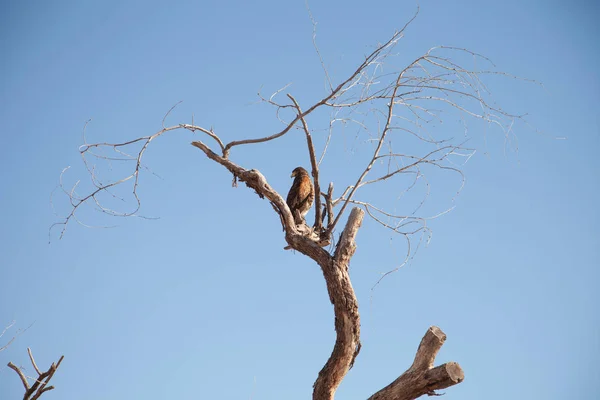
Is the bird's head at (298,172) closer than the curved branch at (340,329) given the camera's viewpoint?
No

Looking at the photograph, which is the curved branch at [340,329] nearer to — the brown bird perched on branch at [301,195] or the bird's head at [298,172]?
the brown bird perched on branch at [301,195]

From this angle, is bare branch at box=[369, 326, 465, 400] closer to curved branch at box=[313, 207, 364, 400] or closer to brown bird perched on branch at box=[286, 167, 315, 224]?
curved branch at box=[313, 207, 364, 400]

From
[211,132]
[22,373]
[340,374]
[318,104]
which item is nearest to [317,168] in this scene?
[318,104]

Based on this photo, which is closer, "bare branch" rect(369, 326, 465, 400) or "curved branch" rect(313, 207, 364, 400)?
"bare branch" rect(369, 326, 465, 400)


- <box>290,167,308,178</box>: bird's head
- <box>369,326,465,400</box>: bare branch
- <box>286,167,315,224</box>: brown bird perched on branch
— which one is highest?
<box>290,167,308,178</box>: bird's head

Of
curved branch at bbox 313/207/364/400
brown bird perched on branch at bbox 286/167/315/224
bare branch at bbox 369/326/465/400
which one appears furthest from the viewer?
brown bird perched on branch at bbox 286/167/315/224

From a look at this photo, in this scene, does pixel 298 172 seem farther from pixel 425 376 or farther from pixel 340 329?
pixel 425 376

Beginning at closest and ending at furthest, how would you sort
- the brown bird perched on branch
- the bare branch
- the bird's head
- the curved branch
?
the bare branch
the curved branch
the brown bird perched on branch
the bird's head

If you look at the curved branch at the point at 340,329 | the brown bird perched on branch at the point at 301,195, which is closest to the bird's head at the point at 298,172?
the brown bird perched on branch at the point at 301,195

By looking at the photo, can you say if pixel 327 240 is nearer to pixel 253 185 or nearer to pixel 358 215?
pixel 358 215

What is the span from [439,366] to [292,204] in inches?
88.5

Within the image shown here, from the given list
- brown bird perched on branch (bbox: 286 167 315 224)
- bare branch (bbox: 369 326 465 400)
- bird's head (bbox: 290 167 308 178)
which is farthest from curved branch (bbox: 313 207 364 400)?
bird's head (bbox: 290 167 308 178)

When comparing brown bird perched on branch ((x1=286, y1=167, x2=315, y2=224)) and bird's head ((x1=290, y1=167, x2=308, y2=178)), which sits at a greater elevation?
bird's head ((x1=290, y1=167, x2=308, y2=178))

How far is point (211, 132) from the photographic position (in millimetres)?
5004
